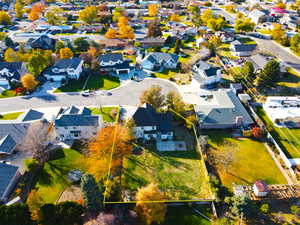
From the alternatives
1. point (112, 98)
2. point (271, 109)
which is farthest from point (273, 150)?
point (112, 98)

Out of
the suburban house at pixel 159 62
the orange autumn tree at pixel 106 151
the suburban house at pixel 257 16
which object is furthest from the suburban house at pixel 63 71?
the suburban house at pixel 257 16

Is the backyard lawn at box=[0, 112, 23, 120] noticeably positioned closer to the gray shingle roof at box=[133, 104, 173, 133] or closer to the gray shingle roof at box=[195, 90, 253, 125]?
the gray shingle roof at box=[133, 104, 173, 133]

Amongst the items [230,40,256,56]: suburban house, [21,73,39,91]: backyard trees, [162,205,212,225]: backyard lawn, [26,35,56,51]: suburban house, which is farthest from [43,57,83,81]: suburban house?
[230,40,256,56]: suburban house

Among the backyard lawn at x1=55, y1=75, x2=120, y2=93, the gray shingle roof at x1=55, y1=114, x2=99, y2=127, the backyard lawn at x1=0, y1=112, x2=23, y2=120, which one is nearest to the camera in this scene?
the gray shingle roof at x1=55, y1=114, x2=99, y2=127

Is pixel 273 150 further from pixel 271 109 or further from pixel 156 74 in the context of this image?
pixel 156 74

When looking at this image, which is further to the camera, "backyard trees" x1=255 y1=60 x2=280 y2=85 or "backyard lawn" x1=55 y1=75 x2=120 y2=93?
"backyard lawn" x1=55 y1=75 x2=120 y2=93
